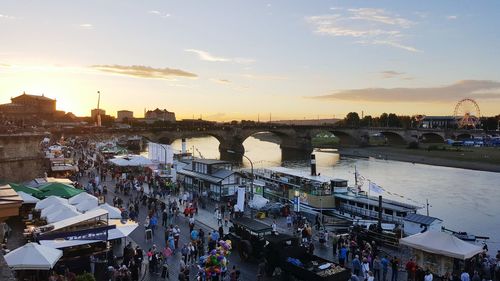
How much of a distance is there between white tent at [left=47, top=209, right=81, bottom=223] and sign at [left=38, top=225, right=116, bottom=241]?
128 inches

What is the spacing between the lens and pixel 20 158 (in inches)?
1371

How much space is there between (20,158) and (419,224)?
3011 cm

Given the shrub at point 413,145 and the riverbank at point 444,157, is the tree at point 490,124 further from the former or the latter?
the riverbank at point 444,157

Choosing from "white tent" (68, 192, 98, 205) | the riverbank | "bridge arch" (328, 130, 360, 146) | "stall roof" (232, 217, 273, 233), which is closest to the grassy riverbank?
A: the riverbank

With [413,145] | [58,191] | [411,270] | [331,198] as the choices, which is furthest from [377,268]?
[413,145]

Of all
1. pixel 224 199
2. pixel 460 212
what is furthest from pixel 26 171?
pixel 460 212

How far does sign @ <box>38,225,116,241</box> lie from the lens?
55.5 ft

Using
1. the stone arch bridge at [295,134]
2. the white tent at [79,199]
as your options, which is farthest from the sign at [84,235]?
the stone arch bridge at [295,134]

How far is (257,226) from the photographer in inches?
779

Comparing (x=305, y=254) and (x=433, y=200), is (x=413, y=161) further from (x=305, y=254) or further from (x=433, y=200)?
(x=305, y=254)

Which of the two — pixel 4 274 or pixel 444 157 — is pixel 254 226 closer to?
pixel 4 274

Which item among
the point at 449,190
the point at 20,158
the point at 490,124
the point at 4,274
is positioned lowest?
the point at 449,190

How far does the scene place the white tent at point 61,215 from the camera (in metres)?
20.1

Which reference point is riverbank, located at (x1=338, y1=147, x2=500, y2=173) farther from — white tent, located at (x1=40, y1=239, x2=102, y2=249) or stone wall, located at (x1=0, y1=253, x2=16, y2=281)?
stone wall, located at (x1=0, y1=253, x2=16, y2=281)
